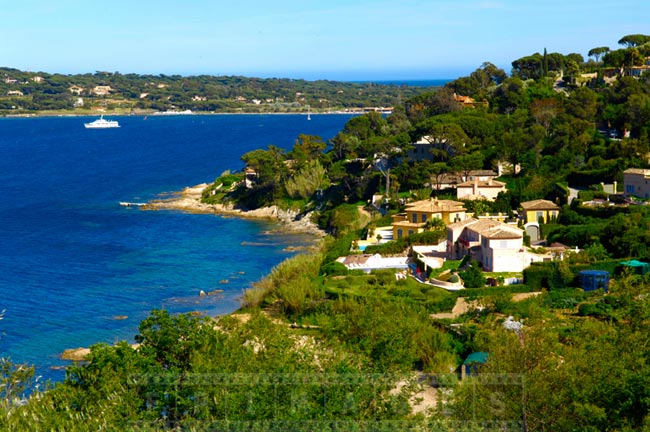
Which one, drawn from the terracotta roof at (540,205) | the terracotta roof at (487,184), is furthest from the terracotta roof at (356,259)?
the terracotta roof at (487,184)

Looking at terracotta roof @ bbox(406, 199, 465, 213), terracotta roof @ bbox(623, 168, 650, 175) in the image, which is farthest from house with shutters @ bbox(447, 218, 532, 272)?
terracotta roof @ bbox(623, 168, 650, 175)

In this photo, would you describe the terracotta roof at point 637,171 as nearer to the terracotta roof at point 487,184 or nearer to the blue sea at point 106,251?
the terracotta roof at point 487,184

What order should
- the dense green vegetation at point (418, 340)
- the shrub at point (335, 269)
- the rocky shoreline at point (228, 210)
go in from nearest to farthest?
1. the dense green vegetation at point (418, 340)
2. the shrub at point (335, 269)
3. the rocky shoreline at point (228, 210)

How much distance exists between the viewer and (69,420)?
53.2 feet

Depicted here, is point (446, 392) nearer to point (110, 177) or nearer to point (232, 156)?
point (110, 177)

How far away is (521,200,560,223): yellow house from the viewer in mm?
38938

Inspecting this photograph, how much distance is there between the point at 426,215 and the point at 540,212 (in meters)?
5.44

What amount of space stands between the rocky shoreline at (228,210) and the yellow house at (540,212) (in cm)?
1537

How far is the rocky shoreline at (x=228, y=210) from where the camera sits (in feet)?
178

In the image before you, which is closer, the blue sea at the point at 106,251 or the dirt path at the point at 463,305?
the dirt path at the point at 463,305

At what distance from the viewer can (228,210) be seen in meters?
61.9

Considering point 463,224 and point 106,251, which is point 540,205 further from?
point 106,251

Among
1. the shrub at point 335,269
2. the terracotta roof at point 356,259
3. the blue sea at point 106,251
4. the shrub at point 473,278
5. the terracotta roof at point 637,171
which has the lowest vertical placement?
the blue sea at point 106,251

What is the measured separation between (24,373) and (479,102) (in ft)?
190
